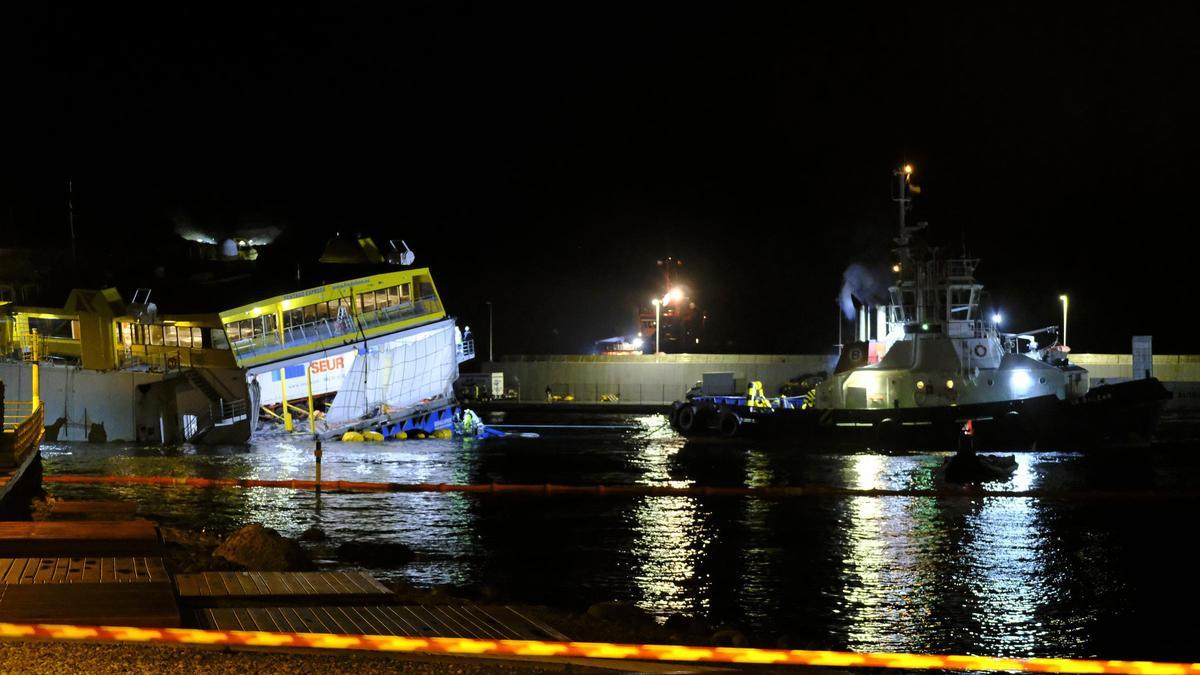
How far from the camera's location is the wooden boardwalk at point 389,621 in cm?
989

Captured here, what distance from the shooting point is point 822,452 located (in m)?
41.3

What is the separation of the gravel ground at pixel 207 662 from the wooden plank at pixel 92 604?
725mm

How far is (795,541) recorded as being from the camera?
21.3m

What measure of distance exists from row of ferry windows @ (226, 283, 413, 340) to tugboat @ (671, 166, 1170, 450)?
14684 millimetres

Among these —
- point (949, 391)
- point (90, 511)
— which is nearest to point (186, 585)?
point (90, 511)

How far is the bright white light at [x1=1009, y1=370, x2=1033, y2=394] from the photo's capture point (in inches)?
1640

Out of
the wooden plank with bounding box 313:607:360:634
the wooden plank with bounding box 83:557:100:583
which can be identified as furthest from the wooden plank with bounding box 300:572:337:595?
the wooden plank with bounding box 83:557:100:583

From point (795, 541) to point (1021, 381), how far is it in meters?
23.5

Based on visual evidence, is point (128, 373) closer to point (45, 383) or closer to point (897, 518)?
point (45, 383)

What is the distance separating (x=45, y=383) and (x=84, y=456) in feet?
23.9

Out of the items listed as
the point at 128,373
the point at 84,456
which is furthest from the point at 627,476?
the point at 128,373

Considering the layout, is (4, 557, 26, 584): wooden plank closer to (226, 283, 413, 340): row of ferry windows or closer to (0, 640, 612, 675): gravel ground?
(0, 640, 612, 675): gravel ground

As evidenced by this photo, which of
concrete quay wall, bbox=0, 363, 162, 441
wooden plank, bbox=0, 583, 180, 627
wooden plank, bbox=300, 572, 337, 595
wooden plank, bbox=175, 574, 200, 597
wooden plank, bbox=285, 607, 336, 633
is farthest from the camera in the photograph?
concrete quay wall, bbox=0, 363, 162, 441

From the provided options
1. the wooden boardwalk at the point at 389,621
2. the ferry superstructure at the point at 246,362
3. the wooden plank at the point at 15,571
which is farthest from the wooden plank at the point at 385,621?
the ferry superstructure at the point at 246,362
